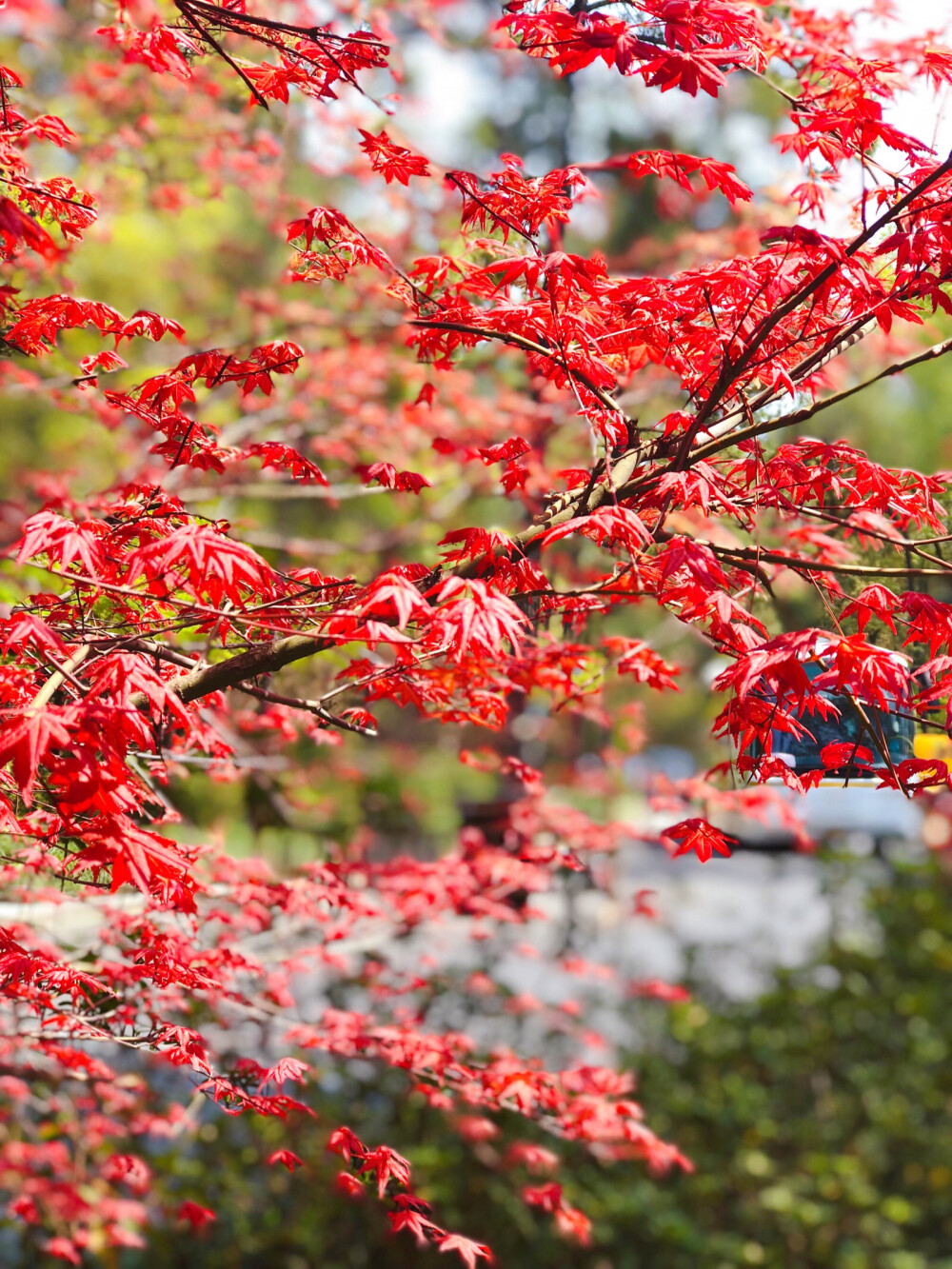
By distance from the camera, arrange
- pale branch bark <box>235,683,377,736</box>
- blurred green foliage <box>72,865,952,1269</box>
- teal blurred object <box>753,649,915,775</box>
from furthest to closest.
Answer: blurred green foliage <box>72,865,952,1269</box> < teal blurred object <box>753,649,915,775</box> < pale branch bark <box>235,683,377,736</box>

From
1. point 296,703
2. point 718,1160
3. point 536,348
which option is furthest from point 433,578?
point 718,1160

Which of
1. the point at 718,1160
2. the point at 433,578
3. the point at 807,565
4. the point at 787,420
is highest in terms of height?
the point at 787,420

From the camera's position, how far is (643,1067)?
617 centimetres

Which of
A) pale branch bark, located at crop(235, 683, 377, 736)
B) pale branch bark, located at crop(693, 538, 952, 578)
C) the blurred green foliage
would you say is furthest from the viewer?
the blurred green foliage

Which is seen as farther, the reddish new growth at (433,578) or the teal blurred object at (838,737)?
the teal blurred object at (838,737)

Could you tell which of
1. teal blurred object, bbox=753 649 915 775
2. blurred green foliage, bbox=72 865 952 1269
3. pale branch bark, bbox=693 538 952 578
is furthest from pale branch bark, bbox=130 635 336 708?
blurred green foliage, bbox=72 865 952 1269

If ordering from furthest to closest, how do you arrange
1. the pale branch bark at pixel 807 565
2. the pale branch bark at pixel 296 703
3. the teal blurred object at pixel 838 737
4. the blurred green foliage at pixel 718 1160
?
the blurred green foliage at pixel 718 1160
the teal blurred object at pixel 838 737
the pale branch bark at pixel 296 703
the pale branch bark at pixel 807 565

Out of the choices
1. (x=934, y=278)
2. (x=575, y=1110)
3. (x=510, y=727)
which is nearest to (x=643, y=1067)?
(x=510, y=727)

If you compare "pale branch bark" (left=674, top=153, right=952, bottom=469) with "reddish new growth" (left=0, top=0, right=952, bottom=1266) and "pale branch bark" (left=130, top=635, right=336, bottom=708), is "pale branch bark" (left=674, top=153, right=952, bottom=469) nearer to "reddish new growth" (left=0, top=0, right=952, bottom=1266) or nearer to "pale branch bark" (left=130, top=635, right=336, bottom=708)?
"reddish new growth" (left=0, top=0, right=952, bottom=1266)

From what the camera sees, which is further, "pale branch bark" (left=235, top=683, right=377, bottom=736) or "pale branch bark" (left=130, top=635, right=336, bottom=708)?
"pale branch bark" (left=235, top=683, right=377, bottom=736)

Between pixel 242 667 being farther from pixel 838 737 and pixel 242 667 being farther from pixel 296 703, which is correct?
pixel 838 737

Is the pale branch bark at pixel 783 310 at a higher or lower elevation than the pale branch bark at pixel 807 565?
higher

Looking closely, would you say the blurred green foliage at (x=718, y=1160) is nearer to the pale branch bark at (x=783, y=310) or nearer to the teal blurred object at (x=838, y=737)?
the teal blurred object at (x=838, y=737)

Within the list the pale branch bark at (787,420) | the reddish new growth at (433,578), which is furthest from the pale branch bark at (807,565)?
the pale branch bark at (787,420)
